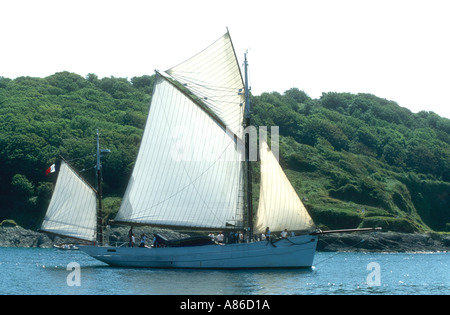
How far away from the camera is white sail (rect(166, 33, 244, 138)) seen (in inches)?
2301

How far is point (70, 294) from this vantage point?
4112 centimetres

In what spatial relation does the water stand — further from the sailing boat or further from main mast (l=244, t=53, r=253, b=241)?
main mast (l=244, t=53, r=253, b=241)

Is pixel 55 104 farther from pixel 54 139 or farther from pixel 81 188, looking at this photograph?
pixel 81 188

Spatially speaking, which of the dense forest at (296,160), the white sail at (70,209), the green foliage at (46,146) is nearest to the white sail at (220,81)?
the white sail at (70,209)

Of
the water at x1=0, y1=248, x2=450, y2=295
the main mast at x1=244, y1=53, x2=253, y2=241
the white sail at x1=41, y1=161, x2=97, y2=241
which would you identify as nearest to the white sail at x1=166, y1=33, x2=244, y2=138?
the main mast at x1=244, y1=53, x2=253, y2=241

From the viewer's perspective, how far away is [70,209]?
59656mm

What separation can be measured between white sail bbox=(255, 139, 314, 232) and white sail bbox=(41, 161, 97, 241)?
1622 centimetres

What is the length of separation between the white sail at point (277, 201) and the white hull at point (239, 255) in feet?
4.49

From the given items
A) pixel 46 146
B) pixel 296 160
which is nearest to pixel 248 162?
pixel 46 146

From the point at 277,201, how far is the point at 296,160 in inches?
3879

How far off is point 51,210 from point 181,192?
12354mm
